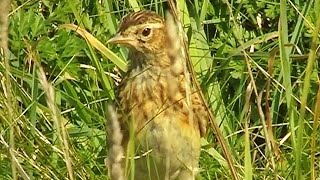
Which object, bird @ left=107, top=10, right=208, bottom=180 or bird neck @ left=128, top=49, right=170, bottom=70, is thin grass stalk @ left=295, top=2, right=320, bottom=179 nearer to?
bird @ left=107, top=10, right=208, bottom=180

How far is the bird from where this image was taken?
2853 millimetres

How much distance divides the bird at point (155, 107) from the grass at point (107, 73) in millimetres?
127

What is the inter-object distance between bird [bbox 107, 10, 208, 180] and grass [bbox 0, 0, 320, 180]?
5.0 inches

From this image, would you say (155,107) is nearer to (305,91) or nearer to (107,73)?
(107,73)

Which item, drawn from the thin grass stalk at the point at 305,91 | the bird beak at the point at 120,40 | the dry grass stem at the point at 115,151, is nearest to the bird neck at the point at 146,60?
the bird beak at the point at 120,40

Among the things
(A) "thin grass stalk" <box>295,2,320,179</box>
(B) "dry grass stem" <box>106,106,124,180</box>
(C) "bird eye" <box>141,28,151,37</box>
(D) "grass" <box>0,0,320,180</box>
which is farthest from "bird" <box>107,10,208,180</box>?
(B) "dry grass stem" <box>106,106,124,180</box>

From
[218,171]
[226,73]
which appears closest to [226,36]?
[226,73]

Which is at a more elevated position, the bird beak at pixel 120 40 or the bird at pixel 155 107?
the bird beak at pixel 120 40

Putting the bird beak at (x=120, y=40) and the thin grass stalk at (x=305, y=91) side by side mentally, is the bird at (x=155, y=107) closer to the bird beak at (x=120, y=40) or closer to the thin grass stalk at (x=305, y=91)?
the bird beak at (x=120, y=40)

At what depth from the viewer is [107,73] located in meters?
3.48

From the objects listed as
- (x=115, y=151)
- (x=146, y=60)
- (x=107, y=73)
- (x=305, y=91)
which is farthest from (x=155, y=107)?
(x=115, y=151)

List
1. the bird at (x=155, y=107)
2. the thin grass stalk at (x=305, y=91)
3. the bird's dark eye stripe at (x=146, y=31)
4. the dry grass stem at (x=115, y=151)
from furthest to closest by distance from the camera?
the bird's dark eye stripe at (x=146, y=31)
the bird at (x=155, y=107)
the thin grass stalk at (x=305, y=91)
the dry grass stem at (x=115, y=151)

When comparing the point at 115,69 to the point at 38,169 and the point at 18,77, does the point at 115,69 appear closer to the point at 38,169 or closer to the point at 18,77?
the point at 18,77

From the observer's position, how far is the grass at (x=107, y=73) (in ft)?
10.2
